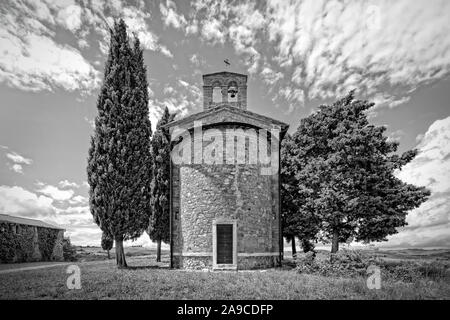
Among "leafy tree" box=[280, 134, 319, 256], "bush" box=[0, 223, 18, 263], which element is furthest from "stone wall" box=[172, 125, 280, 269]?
"bush" box=[0, 223, 18, 263]

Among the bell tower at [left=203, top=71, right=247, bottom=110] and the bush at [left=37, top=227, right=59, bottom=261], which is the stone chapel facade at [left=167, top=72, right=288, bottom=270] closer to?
the bell tower at [left=203, top=71, right=247, bottom=110]

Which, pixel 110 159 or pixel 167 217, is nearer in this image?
pixel 110 159

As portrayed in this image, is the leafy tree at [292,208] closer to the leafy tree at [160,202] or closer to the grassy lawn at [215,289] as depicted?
the grassy lawn at [215,289]

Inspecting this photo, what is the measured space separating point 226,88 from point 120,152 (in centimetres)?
858

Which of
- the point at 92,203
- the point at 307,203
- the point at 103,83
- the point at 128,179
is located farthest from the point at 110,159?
the point at 307,203

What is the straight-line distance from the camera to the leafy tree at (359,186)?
17578 mm

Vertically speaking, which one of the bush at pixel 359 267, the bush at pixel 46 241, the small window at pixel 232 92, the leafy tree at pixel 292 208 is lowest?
the bush at pixel 46 241

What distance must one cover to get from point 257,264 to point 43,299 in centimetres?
1105

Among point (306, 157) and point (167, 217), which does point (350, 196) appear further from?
point (167, 217)

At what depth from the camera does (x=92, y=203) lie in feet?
59.2

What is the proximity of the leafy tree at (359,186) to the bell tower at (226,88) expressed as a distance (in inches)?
273

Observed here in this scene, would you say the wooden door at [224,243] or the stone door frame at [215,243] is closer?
the stone door frame at [215,243]

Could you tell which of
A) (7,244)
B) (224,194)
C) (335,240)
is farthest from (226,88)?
(7,244)

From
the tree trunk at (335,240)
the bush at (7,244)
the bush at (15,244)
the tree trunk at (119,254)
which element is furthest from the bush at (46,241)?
the tree trunk at (335,240)
